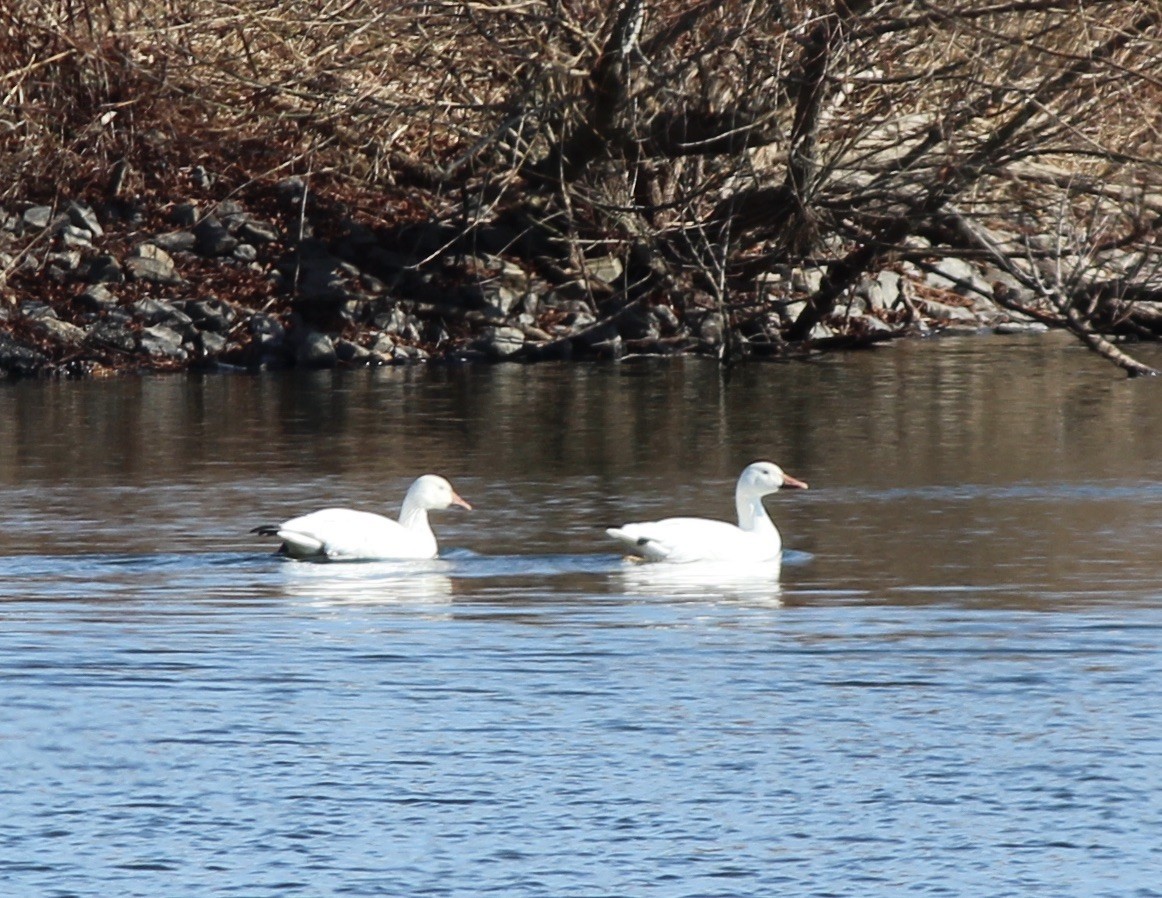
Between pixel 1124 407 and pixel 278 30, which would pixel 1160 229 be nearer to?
pixel 1124 407

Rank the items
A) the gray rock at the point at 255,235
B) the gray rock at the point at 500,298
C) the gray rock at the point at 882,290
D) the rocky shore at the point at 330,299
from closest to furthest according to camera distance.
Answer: the rocky shore at the point at 330,299 < the gray rock at the point at 500,298 < the gray rock at the point at 882,290 < the gray rock at the point at 255,235

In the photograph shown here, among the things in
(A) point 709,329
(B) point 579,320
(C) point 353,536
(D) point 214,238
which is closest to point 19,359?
(D) point 214,238

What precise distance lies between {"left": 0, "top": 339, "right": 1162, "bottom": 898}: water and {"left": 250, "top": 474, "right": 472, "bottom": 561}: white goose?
0.17m

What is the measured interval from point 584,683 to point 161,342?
18213 mm

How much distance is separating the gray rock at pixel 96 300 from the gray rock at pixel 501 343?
14.5ft

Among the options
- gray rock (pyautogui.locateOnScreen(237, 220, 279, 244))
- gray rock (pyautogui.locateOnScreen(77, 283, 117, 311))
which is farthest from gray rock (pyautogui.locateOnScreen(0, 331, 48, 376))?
gray rock (pyautogui.locateOnScreen(237, 220, 279, 244))

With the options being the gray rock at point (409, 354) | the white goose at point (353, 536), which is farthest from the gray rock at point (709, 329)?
the white goose at point (353, 536)

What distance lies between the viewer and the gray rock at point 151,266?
27969mm

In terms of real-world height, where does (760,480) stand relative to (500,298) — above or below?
below

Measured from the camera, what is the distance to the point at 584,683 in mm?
9508

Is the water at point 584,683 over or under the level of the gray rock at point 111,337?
under

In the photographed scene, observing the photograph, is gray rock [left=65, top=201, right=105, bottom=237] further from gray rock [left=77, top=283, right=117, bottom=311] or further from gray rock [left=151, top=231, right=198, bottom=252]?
gray rock [left=77, top=283, right=117, bottom=311]

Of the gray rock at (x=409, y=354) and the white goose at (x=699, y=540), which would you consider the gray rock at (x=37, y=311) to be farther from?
the white goose at (x=699, y=540)

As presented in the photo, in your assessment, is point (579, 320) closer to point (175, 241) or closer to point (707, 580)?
point (175, 241)
